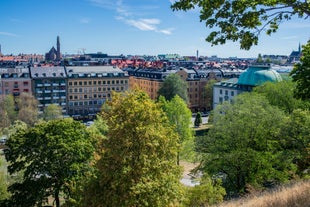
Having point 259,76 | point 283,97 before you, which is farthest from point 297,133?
point 259,76

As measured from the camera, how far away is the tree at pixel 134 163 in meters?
17.4

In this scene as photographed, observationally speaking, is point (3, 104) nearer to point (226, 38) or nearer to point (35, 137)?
point (35, 137)

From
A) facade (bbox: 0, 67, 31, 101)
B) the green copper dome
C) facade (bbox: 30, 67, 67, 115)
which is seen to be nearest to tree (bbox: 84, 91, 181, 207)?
the green copper dome

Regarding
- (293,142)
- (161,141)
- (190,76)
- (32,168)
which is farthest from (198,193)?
(190,76)

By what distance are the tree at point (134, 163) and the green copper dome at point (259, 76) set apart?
60.5 meters

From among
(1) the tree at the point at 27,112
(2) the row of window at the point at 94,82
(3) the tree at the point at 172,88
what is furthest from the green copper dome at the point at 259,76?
(1) the tree at the point at 27,112

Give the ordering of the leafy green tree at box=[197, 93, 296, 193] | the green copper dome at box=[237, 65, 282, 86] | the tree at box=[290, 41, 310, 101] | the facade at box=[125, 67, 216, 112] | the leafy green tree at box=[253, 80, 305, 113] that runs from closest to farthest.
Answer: the tree at box=[290, 41, 310, 101] → the leafy green tree at box=[197, 93, 296, 193] → the leafy green tree at box=[253, 80, 305, 113] → the green copper dome at box=[237, 65, 282, 86] → the facade at box=[125, 67, 216, 112]

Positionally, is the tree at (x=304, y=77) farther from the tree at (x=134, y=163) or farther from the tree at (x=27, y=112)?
the tree at (x=27, y=112)

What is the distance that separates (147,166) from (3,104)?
7040cm

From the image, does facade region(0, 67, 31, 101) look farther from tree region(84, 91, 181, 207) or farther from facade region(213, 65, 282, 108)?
tree region(84, 91, 181, 207)

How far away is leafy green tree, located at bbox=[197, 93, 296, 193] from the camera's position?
28438mm

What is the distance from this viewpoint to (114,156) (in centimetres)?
1780

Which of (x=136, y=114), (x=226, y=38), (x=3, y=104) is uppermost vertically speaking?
(x=226, y=38)

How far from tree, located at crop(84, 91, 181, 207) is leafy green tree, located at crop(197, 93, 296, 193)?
11253 millimetres
